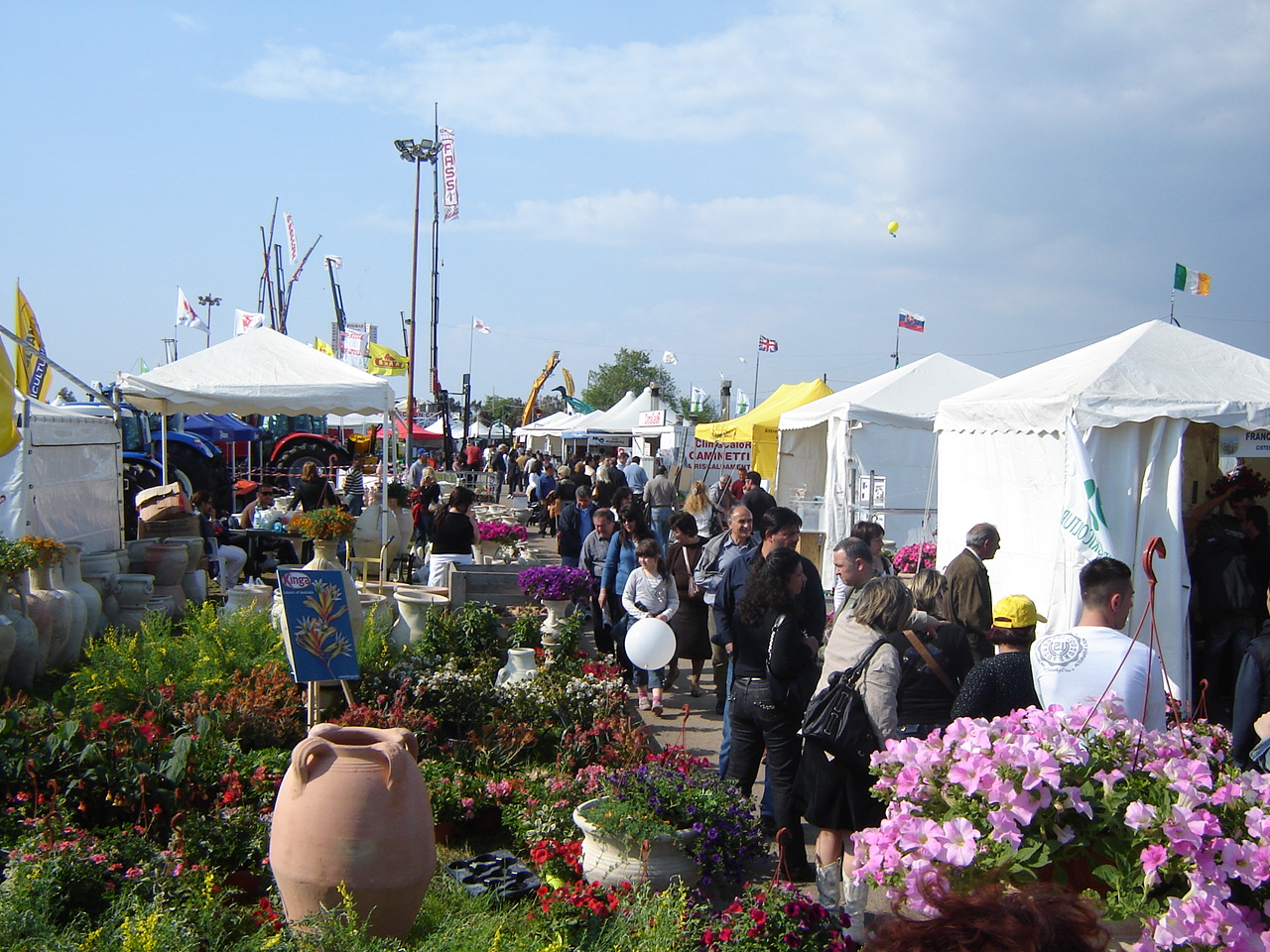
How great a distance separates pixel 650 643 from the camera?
6.52 meters

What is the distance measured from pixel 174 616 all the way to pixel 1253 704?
27.6 feet

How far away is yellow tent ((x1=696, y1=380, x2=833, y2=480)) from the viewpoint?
1562 cm

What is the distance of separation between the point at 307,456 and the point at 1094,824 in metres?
22.4

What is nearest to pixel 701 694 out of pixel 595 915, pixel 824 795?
pixel 824 795

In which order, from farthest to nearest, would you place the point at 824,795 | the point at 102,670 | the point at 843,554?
the point at 102,670
the point at 843,554
the point at 824,795

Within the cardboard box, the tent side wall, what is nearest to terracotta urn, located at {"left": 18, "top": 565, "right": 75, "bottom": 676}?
the cardboard box

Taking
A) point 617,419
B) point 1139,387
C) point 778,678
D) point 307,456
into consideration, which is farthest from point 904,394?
point 617,419

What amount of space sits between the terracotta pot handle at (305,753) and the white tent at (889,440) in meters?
8.72

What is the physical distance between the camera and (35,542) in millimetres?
6820

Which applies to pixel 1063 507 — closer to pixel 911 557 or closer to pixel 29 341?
pixel 911 557

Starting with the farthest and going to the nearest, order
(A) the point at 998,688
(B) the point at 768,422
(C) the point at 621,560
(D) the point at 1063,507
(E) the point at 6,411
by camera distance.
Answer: (B) the point at 768,422 < (C) the point at 621,560 < (D) the point at 1063,507 < (E) the point at 6,411 < (A) the point at 998,688

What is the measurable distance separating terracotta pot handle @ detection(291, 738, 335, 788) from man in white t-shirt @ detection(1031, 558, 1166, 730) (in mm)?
2600

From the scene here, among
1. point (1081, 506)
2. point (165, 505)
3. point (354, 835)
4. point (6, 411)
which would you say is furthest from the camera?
point (165, 505)

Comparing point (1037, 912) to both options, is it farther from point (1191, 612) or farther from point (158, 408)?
point (158, 408)
